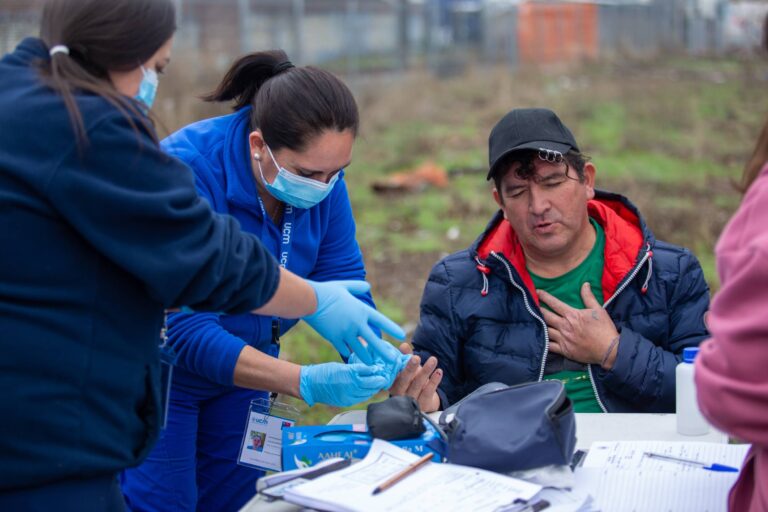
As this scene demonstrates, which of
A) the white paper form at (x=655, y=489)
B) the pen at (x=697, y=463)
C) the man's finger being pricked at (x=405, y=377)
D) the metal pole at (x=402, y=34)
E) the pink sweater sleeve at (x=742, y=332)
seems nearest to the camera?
the pink sweater sleeve at (x=742, y=332)

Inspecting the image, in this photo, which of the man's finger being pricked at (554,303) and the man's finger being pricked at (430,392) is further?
the man's finger being pricked at (554,303)

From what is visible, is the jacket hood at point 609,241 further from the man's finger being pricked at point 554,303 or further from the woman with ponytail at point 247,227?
the woman with ponytail at point 247,227

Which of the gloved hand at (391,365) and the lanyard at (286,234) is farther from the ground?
the lanyard at (286,234)

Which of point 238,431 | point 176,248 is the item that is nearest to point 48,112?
point 176,248

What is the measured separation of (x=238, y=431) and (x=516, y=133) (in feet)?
4.00

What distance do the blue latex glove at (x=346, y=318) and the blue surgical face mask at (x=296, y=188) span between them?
1.40 ft

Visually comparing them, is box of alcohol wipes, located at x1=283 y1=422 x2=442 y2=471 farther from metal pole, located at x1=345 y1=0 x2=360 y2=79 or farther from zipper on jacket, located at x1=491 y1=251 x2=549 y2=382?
metal pole, located at x1=345 y1=0 x2=360 y2=79

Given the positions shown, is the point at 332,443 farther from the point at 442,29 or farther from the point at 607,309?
the point at 442,29

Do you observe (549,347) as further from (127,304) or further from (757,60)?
(757,60)

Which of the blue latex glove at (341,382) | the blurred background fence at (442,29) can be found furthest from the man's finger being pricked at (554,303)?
the blurred background fence at (442,29)

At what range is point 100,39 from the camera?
1.68 m

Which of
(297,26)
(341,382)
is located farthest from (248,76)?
(297,26)

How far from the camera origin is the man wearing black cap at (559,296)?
107 inches

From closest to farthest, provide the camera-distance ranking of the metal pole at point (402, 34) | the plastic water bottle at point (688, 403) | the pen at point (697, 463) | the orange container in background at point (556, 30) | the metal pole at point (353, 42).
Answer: the pen at point (697, 463) < the plastic water bottle at point (688, 403) < the metal pole at point (353, 42) < the metal pole at point (402, 34) < the orange container in background at point (556, 30)
